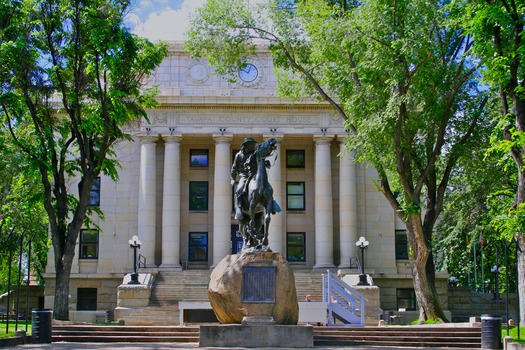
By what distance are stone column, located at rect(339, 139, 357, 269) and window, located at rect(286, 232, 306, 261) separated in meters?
2.78

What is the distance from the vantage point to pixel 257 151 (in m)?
19.9

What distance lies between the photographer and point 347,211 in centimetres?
4206

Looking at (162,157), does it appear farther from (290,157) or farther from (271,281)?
(271,281)

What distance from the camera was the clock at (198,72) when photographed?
1747 inches

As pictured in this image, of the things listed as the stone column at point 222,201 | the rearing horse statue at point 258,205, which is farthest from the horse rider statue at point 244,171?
the stone column at point 222,201


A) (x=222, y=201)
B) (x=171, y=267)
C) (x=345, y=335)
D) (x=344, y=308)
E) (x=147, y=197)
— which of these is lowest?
(x=345, y=335)

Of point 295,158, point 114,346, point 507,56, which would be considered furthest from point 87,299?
point 507,56

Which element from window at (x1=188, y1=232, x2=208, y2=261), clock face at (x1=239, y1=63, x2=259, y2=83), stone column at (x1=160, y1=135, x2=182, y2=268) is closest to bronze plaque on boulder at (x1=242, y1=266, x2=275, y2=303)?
stone column at (x1=160, y1=135, x2=182, y2=268)

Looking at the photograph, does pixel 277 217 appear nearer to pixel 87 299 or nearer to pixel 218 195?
pixel 218 195

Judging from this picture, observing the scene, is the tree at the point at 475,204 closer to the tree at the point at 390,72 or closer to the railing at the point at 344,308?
the tree at the point at 390,72

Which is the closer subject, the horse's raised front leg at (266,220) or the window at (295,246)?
the horse's raised front leg at (266,220)

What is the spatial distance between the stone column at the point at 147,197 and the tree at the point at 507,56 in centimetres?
2504

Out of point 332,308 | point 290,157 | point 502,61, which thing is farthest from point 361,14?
point 290,157

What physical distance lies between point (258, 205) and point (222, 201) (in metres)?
22.0
